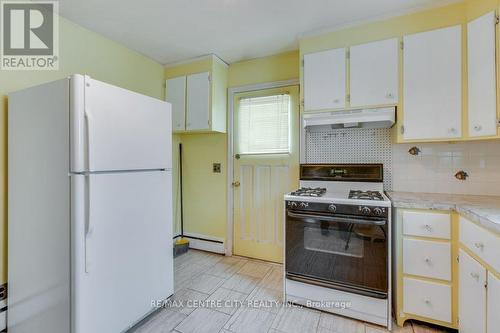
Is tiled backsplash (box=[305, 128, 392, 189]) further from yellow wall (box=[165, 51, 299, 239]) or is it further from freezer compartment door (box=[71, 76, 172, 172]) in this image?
freezer compartment door (box=[71, 76, 172, 172])

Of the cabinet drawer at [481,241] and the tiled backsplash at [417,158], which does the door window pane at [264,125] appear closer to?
the tiled backsplash at [417,158]

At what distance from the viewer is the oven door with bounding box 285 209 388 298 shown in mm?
1713

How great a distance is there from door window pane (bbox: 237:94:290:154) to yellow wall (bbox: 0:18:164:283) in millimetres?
1153

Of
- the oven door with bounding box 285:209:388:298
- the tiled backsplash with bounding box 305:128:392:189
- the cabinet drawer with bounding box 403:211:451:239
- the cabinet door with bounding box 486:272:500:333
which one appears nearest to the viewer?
the cabinet door with bounding box 486:272:500:333

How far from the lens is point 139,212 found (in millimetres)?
1724

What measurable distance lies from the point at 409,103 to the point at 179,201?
2.84 m

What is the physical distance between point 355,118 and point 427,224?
3.13ft

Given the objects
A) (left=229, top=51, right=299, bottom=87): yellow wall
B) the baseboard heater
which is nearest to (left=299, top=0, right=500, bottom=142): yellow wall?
(left=229, top=51, right=299, bottom=87): yellow wall

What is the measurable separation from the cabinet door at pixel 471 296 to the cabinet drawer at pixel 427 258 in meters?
0.09

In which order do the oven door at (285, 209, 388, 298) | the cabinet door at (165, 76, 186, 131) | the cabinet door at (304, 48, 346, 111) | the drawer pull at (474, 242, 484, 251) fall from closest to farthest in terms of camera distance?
the drawer pull at (474, 242, 484, 251), the oven door at (285, 209, 388, 298), the cabinet door at (304, 48, 346, 111), the cabinet door at (165, 76, 186, 131)

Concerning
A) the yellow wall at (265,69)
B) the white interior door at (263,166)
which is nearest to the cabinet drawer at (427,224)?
the white interior door at (263,166)

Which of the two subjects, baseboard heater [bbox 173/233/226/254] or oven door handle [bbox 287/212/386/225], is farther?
baseboard heater [bbox 173/233/226/254]

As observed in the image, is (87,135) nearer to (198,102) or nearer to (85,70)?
(85,70)

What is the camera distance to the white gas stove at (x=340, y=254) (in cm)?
171
